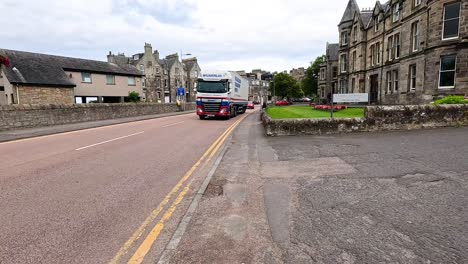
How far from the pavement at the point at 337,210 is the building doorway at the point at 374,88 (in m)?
24.7

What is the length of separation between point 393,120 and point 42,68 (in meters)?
35.8

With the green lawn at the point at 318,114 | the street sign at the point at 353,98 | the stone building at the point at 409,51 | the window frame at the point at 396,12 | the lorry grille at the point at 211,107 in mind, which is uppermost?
the window frame at the point at 396,12

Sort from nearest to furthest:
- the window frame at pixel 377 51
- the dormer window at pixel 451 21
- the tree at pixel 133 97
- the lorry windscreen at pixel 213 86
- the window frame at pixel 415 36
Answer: the dormer window at pixel 451 21 → the window frame at pixel 415 36 → the lorry windscreen at pixel 213 86 → the window frame at pixel 377 51 → the tree at pixel 133 97

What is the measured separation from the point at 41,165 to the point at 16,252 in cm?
500

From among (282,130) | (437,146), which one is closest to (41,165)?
(282,130)

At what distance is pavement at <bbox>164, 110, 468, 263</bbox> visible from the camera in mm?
3146

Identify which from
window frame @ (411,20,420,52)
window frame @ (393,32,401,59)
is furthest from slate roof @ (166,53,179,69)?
window frame @ (411,20,420,52)

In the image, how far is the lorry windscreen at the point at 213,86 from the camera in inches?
880

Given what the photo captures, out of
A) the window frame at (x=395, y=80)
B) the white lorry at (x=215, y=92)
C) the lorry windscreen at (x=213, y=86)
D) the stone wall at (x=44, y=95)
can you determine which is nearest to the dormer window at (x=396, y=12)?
the window frame at (x=395, y=80)

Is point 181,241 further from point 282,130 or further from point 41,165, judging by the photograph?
point 282,130

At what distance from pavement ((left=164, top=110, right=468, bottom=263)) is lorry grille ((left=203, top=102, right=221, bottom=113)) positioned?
1493cm

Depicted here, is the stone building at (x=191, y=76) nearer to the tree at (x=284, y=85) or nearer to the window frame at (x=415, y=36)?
the tree at (x=284, y=85)

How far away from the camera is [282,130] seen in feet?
40.1

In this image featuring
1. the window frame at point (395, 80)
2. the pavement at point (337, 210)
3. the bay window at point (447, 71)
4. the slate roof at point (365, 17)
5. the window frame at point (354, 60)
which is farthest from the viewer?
the window frame at point (354, 60)
